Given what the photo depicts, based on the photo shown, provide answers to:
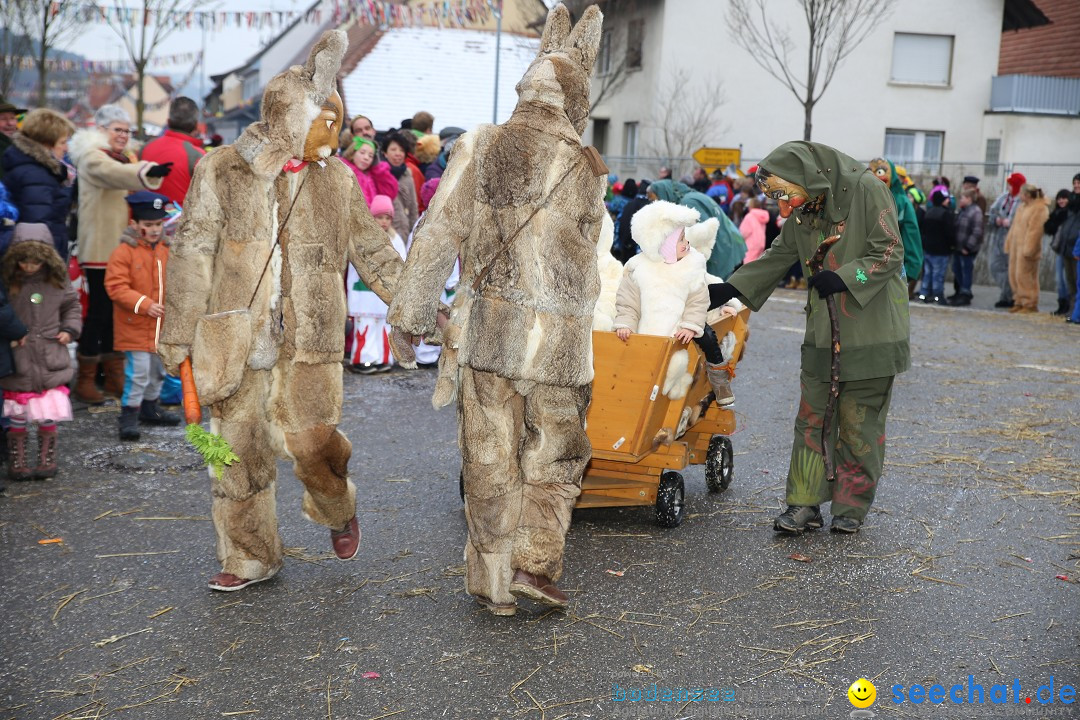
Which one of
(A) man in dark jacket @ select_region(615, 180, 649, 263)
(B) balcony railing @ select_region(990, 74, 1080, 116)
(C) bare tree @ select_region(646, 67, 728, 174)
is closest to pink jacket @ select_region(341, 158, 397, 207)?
(A) man in dark jacket @ select_region(615, 180, 649, 263)

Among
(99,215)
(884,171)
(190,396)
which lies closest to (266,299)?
(190,396)

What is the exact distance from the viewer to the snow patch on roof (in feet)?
115

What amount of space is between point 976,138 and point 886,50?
3.55 metres

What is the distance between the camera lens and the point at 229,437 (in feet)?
16.0

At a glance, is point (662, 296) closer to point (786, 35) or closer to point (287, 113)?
point (287, 113)

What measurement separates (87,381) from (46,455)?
2252 mm

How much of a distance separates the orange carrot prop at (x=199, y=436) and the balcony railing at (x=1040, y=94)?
2974 centimetres

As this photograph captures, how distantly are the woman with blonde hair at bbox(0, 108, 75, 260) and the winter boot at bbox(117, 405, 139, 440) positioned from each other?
1399 mm

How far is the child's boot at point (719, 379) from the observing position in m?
6.38

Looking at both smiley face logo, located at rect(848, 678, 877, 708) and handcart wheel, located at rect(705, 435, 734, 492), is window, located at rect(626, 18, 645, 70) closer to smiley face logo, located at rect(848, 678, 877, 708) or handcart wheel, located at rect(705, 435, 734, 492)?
handcart wheel, located at rect(705, 435, 734, 492)

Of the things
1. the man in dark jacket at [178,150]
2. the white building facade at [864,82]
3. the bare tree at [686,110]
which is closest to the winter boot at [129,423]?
the man in dark jacket at [178,150]

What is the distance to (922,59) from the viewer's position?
102 ft

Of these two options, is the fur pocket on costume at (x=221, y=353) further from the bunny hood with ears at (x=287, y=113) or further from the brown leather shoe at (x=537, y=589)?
the brown leather shoe at (x=537, y=589)

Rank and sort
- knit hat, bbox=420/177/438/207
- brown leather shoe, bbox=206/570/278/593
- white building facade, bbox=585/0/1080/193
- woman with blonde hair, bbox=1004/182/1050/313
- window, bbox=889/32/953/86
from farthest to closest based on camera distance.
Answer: window, bbox=889/32/953/86 → white building facade, bbox=585/0/1080/193 → woman with blonde hair, bbox=1004/182/1050/313 → knit hat, bbox=420/177/438/207 → brown leather shoe, bbox=206/570/278/593
